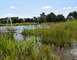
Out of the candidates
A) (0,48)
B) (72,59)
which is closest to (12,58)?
(0,48)

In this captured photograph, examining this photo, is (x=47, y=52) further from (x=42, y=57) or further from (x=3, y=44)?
(x=3, y=44)

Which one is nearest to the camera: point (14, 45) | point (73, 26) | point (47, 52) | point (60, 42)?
point (47, 52)

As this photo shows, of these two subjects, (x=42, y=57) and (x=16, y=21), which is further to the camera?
(x=16, y=21)

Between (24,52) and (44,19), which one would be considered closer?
(24,52)

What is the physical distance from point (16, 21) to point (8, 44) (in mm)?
43657

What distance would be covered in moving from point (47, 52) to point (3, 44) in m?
1.68

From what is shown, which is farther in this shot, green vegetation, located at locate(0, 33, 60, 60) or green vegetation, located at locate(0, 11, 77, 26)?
green vegetation, located at locate(0, 11, 77, 26)

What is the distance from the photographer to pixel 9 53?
6.01 metres

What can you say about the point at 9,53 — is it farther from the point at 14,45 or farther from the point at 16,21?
the point at 16,21

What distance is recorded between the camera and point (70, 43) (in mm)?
11055

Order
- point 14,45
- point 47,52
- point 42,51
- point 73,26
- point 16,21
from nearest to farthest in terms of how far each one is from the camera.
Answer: point 47,52 → point 42,51 → point 14,45 → point 73,26 → point 16,21

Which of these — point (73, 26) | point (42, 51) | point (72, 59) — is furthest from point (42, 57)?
point (73, 26)

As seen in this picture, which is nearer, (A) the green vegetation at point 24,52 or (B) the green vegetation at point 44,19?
(A) the green vegetation at point 24,52

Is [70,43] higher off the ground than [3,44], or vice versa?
[3,44]
